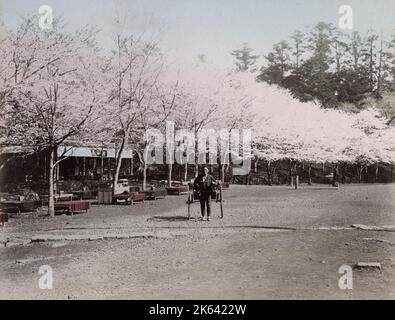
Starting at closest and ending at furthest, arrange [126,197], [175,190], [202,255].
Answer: [202,255], [126,197], [175,190]

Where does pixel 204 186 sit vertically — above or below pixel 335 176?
below

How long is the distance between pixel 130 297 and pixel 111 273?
3.39 feet

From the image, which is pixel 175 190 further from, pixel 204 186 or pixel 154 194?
pixel 204 186

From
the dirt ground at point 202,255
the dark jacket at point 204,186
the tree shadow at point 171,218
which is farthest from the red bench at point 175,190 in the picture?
the dark jacket at point 204,186

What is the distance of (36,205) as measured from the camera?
15.5 meters

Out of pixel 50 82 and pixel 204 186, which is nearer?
pixel 204 186

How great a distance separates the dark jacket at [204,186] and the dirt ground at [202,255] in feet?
2.57

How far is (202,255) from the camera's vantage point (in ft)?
29.3

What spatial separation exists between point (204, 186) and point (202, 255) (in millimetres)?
3964

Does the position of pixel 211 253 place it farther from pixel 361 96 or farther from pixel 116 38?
pixel 361 96

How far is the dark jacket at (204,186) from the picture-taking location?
41.7 ft

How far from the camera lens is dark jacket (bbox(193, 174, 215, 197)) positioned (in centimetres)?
1271

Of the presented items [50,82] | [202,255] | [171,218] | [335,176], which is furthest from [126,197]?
[335,176]

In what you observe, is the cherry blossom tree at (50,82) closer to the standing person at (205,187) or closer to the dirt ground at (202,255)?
the dirt ground at (202,255)
